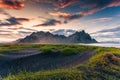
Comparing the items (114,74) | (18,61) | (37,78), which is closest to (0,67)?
(18,61)

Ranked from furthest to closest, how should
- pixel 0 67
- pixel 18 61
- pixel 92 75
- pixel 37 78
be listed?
pixel 18 61, pixel 0 67, pixel 92 75, pixel 37 78

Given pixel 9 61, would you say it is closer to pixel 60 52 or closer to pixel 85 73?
pixel 60 52

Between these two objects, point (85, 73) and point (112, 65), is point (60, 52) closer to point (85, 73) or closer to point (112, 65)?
point (112, 65)

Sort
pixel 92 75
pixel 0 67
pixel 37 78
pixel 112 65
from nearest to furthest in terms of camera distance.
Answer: pixel 37 78 < pixel 92 75 < pixel 112 65 < pixel 0 67

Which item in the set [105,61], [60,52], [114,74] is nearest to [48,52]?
[60,52]

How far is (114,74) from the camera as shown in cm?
4391

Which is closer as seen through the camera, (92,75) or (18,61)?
(92,75)

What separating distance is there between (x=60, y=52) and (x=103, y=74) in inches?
1358

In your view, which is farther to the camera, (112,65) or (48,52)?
(48,52)

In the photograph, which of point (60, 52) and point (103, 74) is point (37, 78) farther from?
point (60, 52)

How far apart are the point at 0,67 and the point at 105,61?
829 inches

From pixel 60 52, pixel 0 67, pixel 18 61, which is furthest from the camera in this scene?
pixel 60 52

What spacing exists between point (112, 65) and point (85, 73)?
28.7ft

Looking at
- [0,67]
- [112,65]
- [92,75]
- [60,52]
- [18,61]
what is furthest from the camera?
[60,52]
